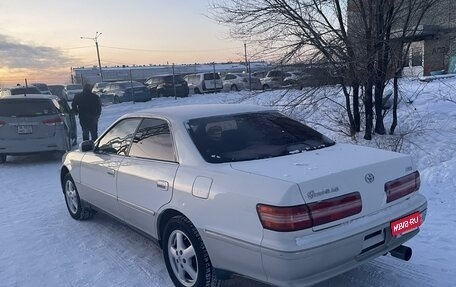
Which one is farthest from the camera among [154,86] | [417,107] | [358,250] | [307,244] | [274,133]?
[154,86]

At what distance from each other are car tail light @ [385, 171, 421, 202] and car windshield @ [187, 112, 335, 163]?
739 millimetres

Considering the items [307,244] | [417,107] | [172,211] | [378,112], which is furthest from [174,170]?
[417,107]

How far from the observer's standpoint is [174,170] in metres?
3.54

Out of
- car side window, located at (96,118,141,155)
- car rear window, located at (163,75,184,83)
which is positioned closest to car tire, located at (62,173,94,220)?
car side window, located at (96,118,141,155)

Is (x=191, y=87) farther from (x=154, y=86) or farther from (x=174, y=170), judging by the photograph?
(x=174, y=170)

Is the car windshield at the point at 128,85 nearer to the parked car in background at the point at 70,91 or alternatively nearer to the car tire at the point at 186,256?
the parked car in background at the point at 70,91

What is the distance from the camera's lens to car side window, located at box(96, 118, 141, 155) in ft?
14.6

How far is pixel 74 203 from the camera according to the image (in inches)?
225

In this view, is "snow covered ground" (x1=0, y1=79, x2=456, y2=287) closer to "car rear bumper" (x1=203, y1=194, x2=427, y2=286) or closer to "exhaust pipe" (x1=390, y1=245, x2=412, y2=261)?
"exhaust pipe" (x1=390, y1=245, x2=412, y2=261)

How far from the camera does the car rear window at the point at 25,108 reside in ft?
31.7

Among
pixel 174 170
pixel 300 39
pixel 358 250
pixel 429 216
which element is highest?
pixel 300 39

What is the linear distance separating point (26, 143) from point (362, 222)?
28.6 feet

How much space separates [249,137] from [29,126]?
7.57 meters

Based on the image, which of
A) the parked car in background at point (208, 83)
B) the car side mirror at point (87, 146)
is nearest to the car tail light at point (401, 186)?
the car side mirror at point (87, 146)
